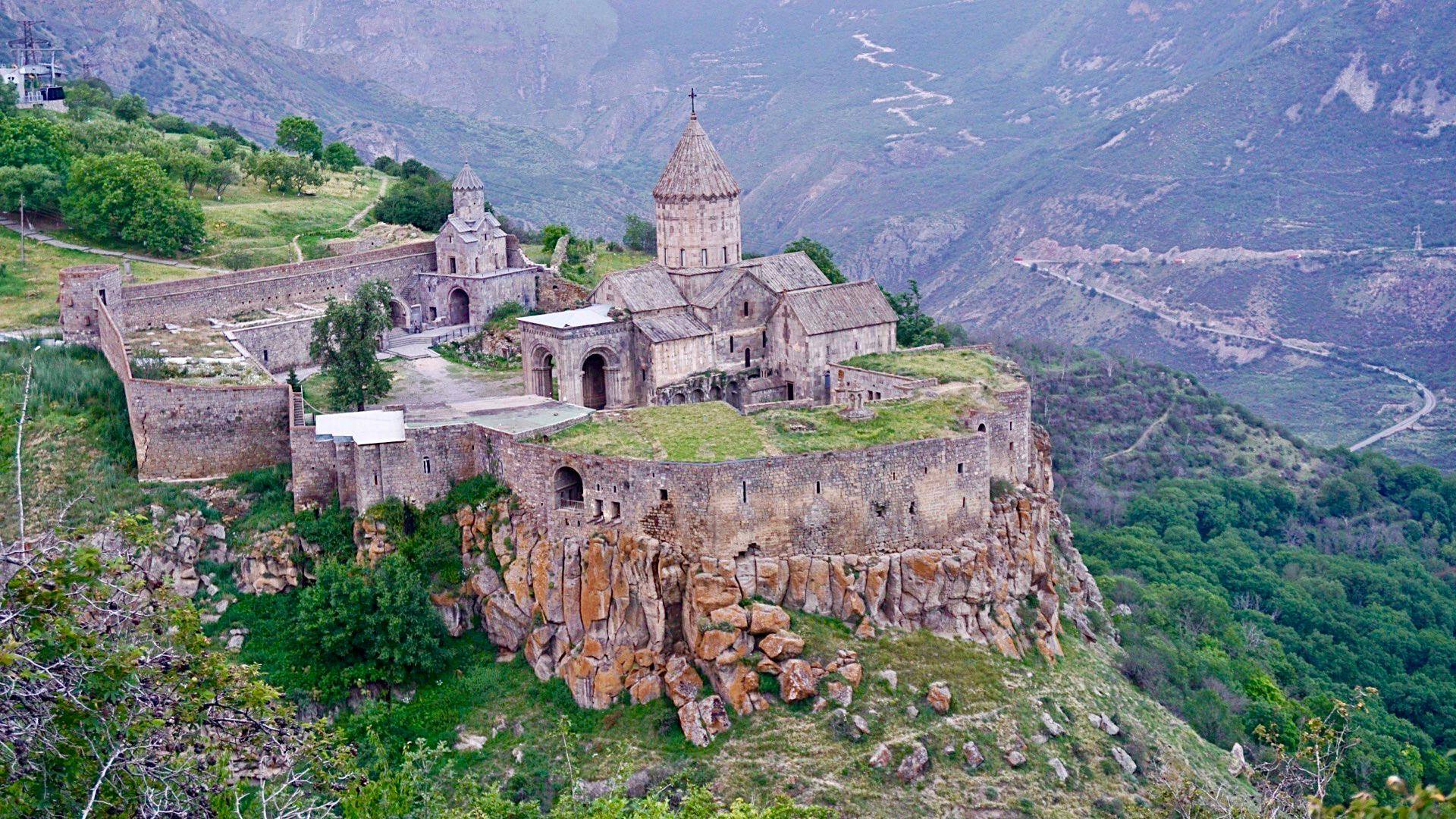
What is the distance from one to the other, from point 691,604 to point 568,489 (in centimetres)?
362


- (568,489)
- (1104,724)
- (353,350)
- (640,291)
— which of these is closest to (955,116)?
(640,291)

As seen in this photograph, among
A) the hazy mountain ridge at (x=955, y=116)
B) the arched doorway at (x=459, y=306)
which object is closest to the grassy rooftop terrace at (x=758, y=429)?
the arched doorway at (x=459, y=306)

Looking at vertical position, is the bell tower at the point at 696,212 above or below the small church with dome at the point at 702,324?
above

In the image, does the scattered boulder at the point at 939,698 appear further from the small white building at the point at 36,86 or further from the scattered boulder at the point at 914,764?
the small white building at the point at 36,86

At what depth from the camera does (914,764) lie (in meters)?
27.3

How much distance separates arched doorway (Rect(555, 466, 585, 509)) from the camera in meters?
30.7

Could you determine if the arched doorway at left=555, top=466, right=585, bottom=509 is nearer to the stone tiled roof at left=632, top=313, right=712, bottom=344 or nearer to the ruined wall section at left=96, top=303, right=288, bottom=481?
the stone tiled roof at left=632, top=313, right=712, bottom=344

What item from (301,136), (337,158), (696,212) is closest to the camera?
(696,212)

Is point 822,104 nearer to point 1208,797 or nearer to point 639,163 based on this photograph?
point 639,163

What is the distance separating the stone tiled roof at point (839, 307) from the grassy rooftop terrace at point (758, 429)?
3.84 meters

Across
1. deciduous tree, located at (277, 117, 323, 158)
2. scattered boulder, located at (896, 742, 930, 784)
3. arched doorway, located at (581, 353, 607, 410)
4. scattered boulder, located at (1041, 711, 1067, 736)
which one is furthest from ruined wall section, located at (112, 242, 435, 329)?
scattered boulder, located at (1041, 711, 1067, 736)

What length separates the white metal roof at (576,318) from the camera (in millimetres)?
36406

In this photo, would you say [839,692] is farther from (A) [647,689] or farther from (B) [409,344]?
(B) [409,344]

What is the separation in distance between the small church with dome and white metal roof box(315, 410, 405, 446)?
14.7ft
